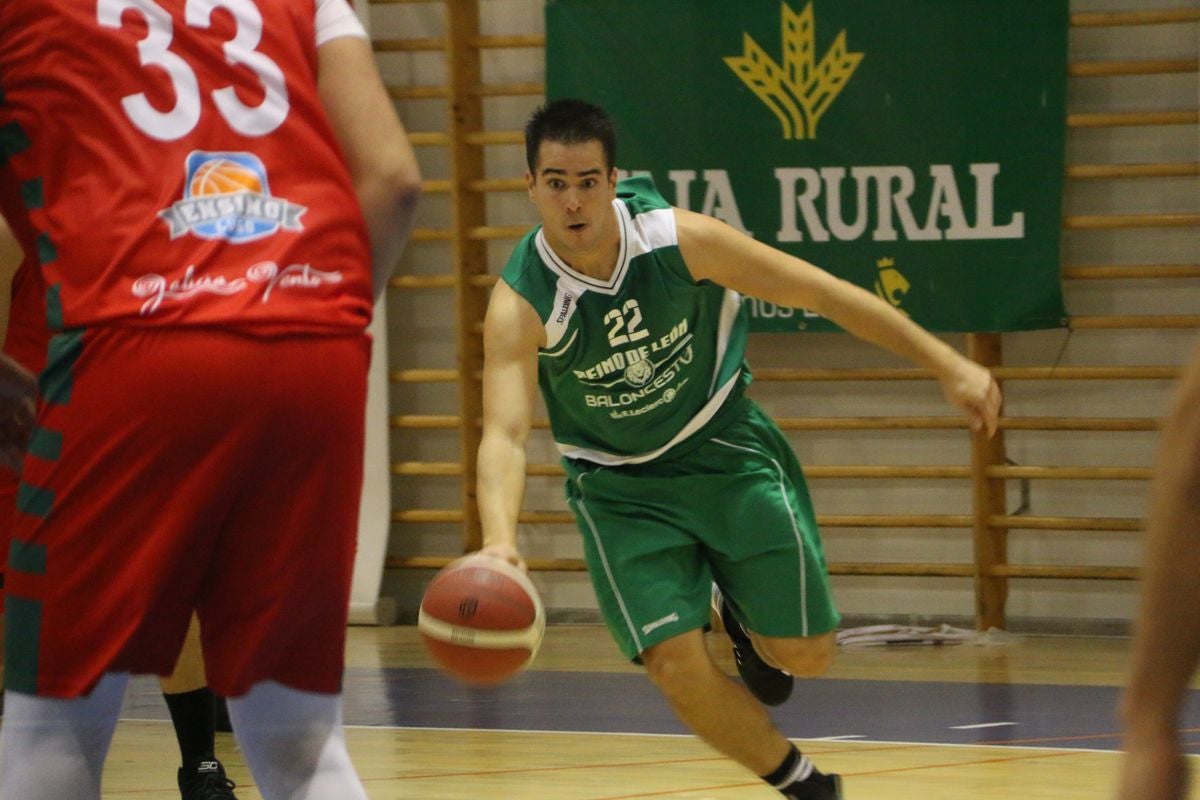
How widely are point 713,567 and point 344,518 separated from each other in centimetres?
238

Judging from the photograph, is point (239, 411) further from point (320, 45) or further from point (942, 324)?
point (942, 324)

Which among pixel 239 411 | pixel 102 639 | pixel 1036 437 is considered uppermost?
pixel 239 411

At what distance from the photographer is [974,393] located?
328 cm

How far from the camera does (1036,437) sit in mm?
7703

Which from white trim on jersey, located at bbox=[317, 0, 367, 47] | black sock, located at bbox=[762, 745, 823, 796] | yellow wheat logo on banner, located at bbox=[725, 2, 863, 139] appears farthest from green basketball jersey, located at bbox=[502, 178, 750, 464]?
yellow wheat logo on banner, located at bbox=[725, 2, 863, 139]

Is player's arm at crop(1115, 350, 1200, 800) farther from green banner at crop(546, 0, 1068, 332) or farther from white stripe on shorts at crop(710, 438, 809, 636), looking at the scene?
green banner at crop(546, 0, 1068, 332)

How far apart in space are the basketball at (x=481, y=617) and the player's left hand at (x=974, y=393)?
91cm

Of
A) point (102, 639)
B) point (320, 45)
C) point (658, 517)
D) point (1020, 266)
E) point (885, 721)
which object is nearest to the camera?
point (102, 639)

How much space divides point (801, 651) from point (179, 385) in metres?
2.60

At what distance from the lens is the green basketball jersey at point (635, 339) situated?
404cm

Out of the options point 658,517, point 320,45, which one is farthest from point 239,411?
point 658,517

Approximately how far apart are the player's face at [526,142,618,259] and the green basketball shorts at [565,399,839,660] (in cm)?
54

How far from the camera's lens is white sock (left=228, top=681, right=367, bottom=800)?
1.87 m

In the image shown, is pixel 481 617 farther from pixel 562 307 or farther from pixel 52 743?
pixel 562 307
